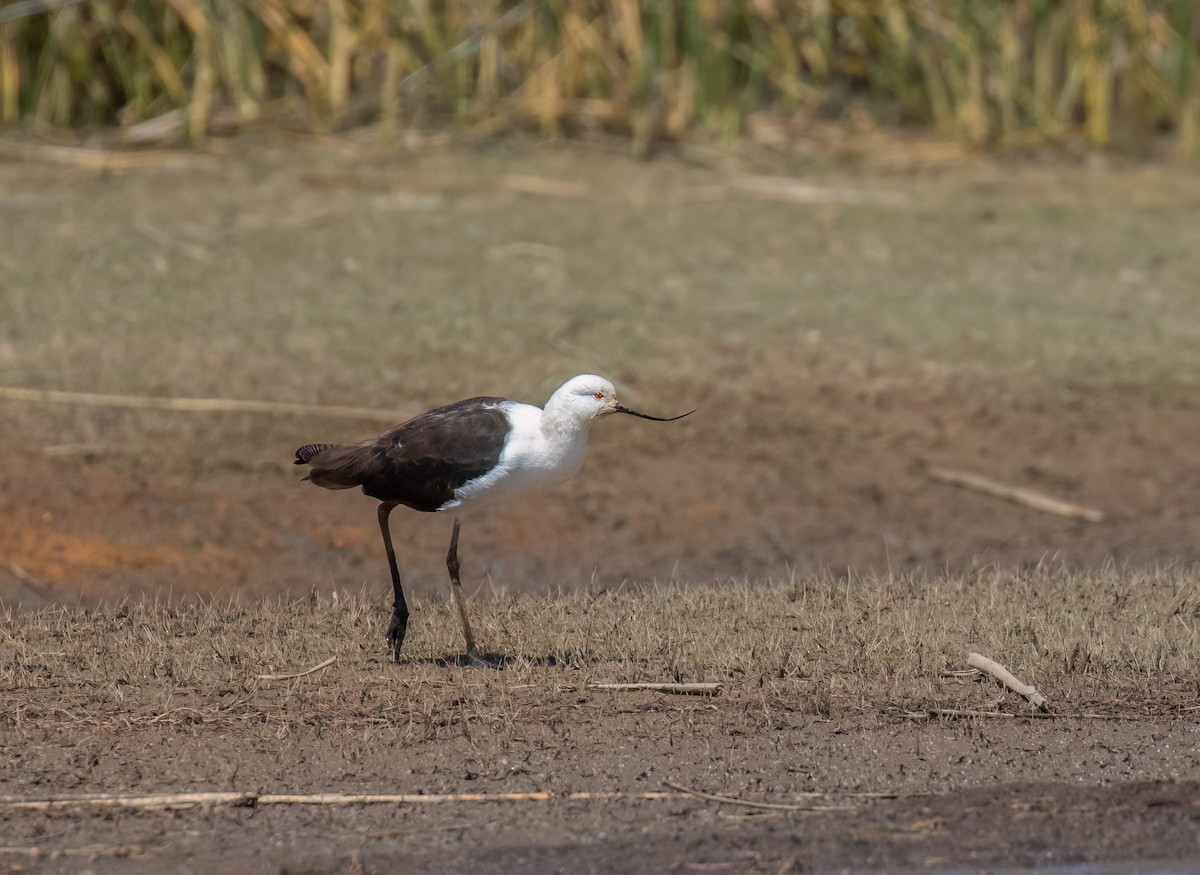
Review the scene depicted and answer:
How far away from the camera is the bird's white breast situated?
563 cm

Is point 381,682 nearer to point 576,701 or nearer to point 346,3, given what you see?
point 576,701

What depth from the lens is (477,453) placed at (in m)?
5.62

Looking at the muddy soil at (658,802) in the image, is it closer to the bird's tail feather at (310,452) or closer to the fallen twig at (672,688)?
the fallen twig at (672,688)

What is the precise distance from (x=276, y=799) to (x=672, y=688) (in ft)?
4.42

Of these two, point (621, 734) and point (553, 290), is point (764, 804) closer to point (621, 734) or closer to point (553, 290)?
point (621, 734)

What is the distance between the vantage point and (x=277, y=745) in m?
5.09

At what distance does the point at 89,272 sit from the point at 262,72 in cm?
250

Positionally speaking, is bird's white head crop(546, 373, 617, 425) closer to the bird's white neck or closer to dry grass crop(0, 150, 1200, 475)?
the bird's white neck

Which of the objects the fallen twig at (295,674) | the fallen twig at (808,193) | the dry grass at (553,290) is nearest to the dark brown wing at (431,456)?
the fallen twig at (295,674)

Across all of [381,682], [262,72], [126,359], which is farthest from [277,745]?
[262,72]

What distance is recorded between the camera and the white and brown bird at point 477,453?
563 centimetres

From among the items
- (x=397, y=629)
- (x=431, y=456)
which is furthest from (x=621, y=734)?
(x=431, y=456)

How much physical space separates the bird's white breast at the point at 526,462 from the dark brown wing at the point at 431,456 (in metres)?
0.03

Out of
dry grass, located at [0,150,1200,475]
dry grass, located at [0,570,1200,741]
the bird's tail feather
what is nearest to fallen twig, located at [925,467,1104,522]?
dry grass, located at [0,150,1200,475]
